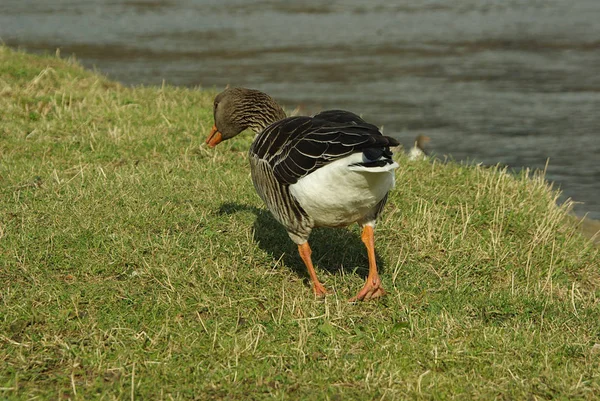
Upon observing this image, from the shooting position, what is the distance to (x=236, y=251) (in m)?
6.58

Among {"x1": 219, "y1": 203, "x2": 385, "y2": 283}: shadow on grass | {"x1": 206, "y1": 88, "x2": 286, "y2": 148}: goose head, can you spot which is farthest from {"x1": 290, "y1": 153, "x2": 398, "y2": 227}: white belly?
{"x1": 206, "y1": 88, "x2": 286, "y2": 148}: goose head

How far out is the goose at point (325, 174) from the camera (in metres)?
5.17

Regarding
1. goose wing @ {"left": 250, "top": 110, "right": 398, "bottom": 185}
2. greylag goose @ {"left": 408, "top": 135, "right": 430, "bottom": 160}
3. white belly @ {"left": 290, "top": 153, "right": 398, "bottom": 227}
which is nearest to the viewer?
goose wing @ {"left": 250, "top": 110, "right": 398, "bottom": 185}

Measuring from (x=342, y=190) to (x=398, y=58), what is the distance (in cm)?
1712

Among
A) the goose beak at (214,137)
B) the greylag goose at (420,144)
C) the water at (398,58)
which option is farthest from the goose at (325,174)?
the greylag goose at (420,144)

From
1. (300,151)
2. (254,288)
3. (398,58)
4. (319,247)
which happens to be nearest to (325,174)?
(300,151)

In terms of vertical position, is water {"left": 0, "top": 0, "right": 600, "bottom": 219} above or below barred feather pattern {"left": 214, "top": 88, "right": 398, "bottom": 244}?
below

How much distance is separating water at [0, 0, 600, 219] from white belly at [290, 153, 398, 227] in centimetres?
480

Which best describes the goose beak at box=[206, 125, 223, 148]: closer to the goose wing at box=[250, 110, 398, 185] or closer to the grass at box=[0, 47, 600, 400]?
the grass at box=[0, 47, 600, 400]

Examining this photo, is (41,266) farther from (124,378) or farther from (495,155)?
(495,155)

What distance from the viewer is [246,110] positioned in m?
7.09

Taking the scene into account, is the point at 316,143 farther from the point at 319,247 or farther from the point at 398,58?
the point at 398,58

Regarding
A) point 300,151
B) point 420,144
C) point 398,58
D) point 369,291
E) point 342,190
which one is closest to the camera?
point 342,190

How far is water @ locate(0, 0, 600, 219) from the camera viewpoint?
1437 cm
